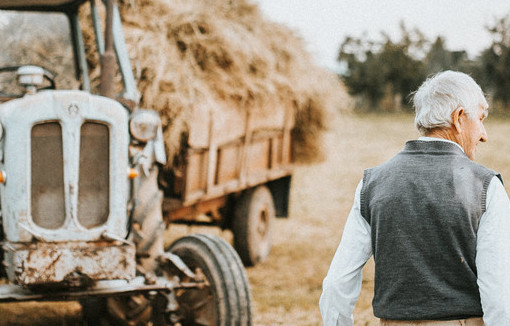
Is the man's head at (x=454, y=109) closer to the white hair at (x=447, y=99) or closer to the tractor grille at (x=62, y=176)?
the white hair at (x=447, y=99)

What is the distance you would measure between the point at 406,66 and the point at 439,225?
42.0 m

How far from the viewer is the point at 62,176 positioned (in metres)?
3.82

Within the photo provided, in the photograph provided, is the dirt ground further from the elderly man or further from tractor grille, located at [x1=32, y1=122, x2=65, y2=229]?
the elderly man

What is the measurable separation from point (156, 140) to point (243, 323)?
1.18 metres

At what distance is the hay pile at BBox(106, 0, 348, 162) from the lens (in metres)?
5.70

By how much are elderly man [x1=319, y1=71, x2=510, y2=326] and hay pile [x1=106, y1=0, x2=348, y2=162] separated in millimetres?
2851

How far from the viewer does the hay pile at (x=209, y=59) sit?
5703mm

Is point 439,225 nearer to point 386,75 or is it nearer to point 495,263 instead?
point 495,263

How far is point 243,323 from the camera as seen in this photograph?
405cm

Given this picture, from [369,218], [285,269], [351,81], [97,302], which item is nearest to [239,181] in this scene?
[285,269]

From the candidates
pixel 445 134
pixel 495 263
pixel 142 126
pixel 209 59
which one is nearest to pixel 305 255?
pixel 209 59

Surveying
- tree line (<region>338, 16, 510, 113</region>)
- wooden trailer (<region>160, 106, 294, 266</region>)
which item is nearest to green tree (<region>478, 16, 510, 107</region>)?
tree line (<region>338, 16, 510, 113</region>)

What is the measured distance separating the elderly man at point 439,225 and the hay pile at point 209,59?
2.85 meters

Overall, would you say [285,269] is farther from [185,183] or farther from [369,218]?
[369,218]
